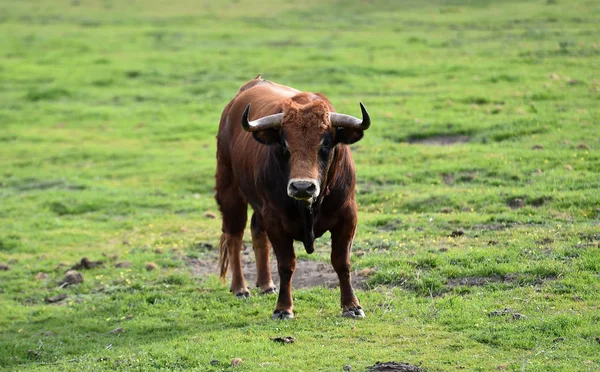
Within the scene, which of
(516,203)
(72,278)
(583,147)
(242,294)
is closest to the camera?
(242,294)

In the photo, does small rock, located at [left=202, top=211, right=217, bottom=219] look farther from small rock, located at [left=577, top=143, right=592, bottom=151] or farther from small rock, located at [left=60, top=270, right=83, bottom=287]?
small rock, located at [left=577, top=143, right=592, bottom=151]

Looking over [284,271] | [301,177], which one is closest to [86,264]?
[284,271]

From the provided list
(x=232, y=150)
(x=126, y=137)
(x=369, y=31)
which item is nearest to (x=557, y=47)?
(x=369, y=31)

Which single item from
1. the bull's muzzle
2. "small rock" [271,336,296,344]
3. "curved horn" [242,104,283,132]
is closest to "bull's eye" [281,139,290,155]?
"curved horn" [242,104,283,132]

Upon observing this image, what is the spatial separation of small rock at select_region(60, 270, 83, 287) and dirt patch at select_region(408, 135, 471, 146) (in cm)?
774

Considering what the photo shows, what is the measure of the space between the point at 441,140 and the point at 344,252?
884 cm

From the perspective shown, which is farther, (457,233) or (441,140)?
(441,140)

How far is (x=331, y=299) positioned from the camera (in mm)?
9625

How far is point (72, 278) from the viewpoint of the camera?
1205 cm

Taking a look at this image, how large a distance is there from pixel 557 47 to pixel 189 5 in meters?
23.2

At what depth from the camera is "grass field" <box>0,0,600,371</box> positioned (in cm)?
827

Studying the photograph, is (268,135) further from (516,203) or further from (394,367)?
(516,203)

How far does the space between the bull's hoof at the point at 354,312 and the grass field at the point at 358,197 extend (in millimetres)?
90

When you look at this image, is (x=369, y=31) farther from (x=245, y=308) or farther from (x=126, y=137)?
(x=245, y=308)
